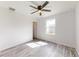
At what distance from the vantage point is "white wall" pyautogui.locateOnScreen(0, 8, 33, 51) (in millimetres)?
4004

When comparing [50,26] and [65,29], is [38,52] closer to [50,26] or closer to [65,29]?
[65,29]

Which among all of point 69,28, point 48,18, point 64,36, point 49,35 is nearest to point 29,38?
point 49,35

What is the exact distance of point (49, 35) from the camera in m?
6.44

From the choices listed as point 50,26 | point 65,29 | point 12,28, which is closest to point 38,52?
point 12,28

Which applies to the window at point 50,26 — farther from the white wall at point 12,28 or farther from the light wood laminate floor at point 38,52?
the light wood laminate floor at point 38,52

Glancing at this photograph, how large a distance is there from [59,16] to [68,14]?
2.63ft

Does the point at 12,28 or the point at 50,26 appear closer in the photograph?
the point at 12,28

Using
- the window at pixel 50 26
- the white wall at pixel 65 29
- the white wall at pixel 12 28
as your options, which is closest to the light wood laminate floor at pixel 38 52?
the white wall at pixel 12 28

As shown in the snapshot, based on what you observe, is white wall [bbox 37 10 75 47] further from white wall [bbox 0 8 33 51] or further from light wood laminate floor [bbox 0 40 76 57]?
white wall [bbox 0 8 33 51]

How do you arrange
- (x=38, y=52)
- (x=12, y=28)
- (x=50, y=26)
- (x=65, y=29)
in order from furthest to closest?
(x=50, y=26)
(x=65, y=29)
(x=12, y=28)
(x=38, y=52)

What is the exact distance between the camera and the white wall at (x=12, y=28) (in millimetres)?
4004

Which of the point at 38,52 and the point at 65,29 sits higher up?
the point at 65,29

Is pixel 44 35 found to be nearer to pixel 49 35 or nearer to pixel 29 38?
pixel 49 35

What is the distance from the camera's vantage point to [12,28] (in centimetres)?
465
